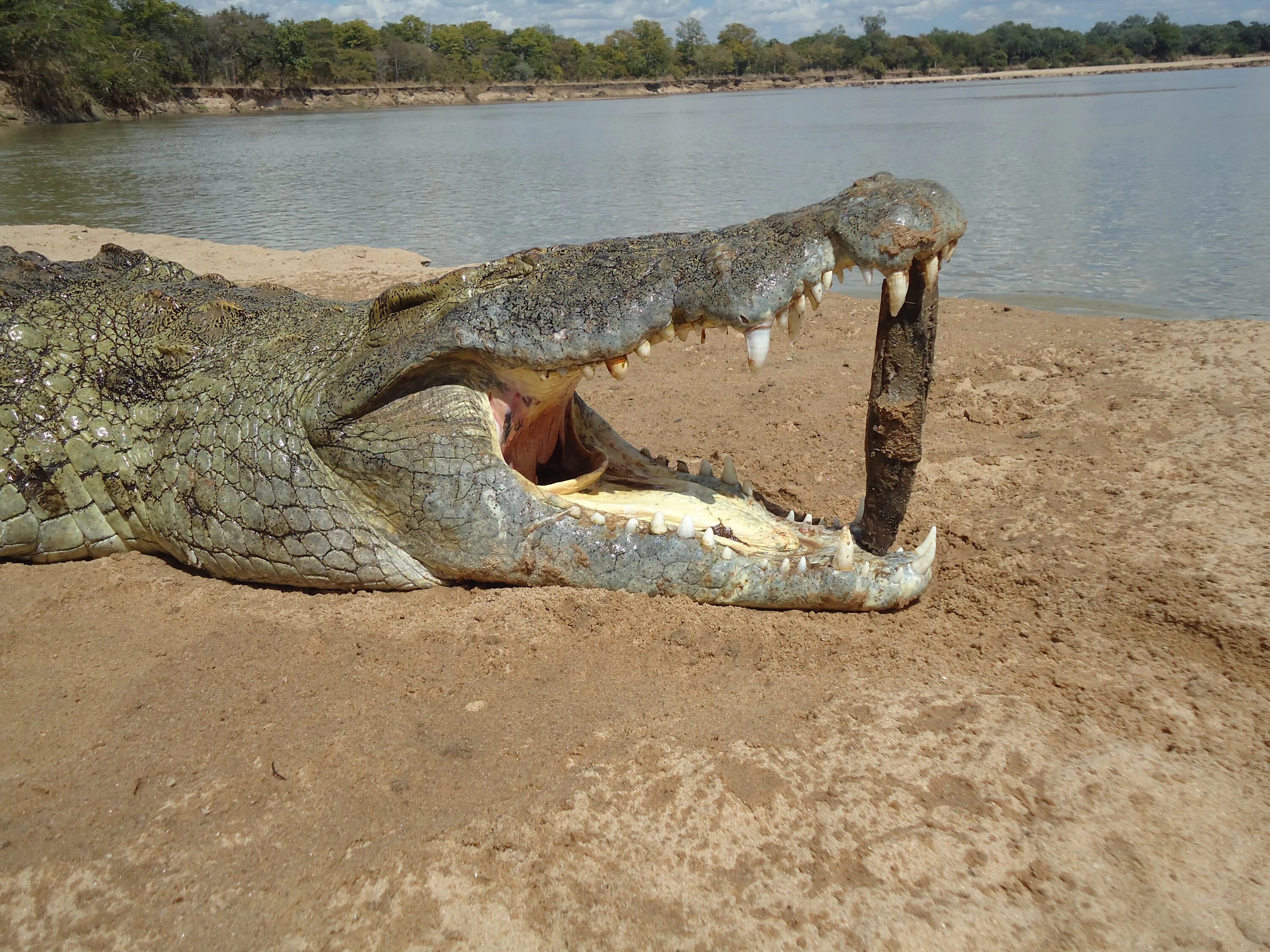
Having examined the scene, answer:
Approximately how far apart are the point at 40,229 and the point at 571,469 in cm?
1318

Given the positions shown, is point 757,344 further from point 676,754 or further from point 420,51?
point 420,51

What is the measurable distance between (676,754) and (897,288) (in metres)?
1.45

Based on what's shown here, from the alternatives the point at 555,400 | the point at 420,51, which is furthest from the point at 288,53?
the point at 555,400

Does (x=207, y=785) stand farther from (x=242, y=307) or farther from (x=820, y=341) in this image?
(x=820, y=341)

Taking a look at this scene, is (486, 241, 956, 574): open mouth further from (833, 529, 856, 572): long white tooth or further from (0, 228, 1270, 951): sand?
(0, 228, 1270, 951): sand

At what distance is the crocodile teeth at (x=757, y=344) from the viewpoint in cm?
240

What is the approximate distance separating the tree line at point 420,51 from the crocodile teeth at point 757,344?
50.4 metres

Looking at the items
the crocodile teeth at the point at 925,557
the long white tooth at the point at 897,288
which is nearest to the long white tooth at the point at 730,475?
the crocodile teeth at the point at 925,557

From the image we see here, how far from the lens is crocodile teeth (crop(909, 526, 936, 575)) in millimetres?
2781

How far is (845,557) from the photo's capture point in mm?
2711

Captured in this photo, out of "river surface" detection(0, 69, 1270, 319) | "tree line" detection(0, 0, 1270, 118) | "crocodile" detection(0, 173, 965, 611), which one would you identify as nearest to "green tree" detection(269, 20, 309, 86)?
"tree line" detection(0, 0, 1270, 118)

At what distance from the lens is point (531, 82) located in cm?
9200

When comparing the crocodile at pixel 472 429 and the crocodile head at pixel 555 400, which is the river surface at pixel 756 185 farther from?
the crocodile at pixel 472 429

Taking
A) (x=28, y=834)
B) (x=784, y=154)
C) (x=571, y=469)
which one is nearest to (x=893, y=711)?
(x=571, y=469)
